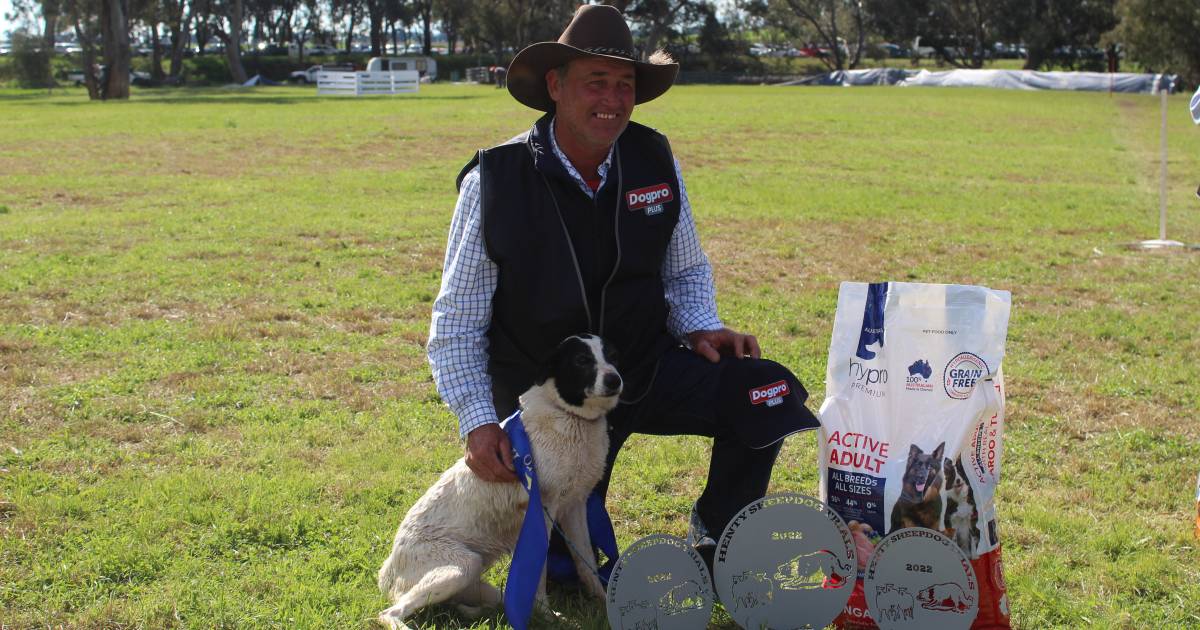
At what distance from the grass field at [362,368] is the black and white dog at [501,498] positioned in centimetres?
13

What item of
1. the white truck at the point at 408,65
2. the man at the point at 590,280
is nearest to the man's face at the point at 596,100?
the man at the point at 590,280

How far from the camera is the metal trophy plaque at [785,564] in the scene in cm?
337

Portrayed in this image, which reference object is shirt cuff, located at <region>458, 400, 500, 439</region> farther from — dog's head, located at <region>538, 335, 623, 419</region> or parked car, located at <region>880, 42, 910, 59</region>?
parked car, located at <region>880, 42, 910, 59</region>

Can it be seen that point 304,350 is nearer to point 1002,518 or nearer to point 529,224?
point 529,224

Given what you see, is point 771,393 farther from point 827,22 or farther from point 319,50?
point 319,50

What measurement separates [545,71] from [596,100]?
0.26 metres

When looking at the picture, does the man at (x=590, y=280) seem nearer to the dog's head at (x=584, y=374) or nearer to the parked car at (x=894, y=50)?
the dog's head at (x=584, y=374)

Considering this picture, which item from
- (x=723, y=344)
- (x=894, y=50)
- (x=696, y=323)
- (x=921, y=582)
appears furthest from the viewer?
(x=894, y=50)

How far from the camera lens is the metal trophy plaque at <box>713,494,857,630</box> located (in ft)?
11.1

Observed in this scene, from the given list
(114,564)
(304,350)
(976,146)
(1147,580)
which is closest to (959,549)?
(1147,580)

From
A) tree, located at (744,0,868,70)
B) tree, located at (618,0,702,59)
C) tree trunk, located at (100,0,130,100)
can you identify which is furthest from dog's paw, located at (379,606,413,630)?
tree, located at (744,0,868,70)

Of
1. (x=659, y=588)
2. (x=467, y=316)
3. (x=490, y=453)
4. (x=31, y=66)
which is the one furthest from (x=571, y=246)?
(x=31, y=66)

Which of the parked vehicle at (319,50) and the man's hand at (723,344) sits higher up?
the parked vehicle at (319,50)

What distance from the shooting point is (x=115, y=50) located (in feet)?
150
